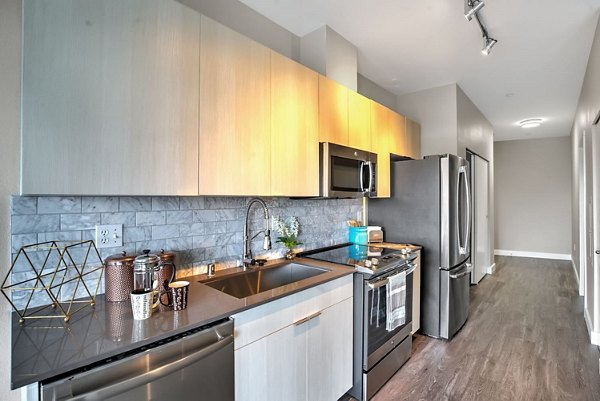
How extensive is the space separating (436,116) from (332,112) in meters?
2.17

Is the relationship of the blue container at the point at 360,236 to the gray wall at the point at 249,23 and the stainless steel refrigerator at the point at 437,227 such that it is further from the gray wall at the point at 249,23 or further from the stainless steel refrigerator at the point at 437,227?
the gray wall at the point at 249,23

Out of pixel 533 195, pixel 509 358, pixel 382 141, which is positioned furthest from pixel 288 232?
pixel 533 195

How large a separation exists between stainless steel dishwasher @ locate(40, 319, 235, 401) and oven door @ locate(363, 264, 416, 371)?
106 cm

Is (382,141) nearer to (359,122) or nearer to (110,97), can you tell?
(359,122)

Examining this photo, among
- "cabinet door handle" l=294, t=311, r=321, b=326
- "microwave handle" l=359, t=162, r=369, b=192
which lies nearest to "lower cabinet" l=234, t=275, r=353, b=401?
"cabinet door handle" l=294, t=311, r=321, b=326

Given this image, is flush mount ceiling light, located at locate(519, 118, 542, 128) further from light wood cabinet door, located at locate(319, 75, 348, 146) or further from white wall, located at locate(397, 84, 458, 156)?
light wood cabinet door, located at locate(319, 75, 348, 146)

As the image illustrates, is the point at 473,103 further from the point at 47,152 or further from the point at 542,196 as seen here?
the point at 47,152

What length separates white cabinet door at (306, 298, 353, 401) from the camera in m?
1.73

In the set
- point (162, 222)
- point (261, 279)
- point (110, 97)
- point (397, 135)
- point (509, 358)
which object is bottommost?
point (509, 358)

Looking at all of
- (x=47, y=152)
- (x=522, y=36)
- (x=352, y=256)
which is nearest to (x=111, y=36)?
(x=47, y=152)

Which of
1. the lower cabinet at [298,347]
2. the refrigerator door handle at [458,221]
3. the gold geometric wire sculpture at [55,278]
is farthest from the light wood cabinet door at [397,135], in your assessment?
the gold geometric wire sculpture at [55,278]

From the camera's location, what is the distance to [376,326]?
216 cm

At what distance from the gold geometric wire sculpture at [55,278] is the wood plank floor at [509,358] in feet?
6.38

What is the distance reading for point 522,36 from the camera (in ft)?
8.84
